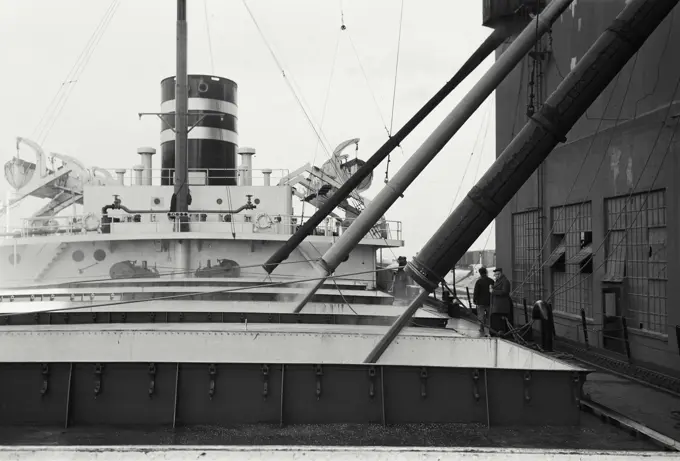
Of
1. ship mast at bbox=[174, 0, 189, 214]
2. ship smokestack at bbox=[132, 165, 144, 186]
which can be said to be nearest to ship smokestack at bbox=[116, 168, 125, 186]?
ship smokestack at bbox=[132, 165, 144, 186]

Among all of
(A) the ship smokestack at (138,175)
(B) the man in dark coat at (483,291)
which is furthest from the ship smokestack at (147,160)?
(B) the man in dark coat at (483,291)

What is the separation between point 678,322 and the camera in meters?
11.0

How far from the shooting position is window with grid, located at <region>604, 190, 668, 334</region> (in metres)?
12.0

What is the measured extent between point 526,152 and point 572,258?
7807 mm

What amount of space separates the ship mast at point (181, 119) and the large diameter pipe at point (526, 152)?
1038 cm

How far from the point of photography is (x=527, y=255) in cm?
1808

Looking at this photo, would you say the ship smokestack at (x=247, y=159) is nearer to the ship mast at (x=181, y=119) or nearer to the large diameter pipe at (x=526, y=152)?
the ship mast at (x=181, y=119)

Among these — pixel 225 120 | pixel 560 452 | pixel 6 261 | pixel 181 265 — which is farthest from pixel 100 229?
pixel 560 452

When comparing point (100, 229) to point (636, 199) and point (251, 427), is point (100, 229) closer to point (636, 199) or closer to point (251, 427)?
point (251, 427)

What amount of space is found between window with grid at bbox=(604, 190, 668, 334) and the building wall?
2 cm

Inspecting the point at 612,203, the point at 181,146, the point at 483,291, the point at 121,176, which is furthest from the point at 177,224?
the point at 612,203

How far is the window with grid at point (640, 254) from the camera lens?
39.2ft

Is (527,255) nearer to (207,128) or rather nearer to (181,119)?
(181,119)

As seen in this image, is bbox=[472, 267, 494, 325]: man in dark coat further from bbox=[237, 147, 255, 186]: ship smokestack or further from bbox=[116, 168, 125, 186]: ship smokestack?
bbox=[116, 168, 125, 186]: ship smokestack
